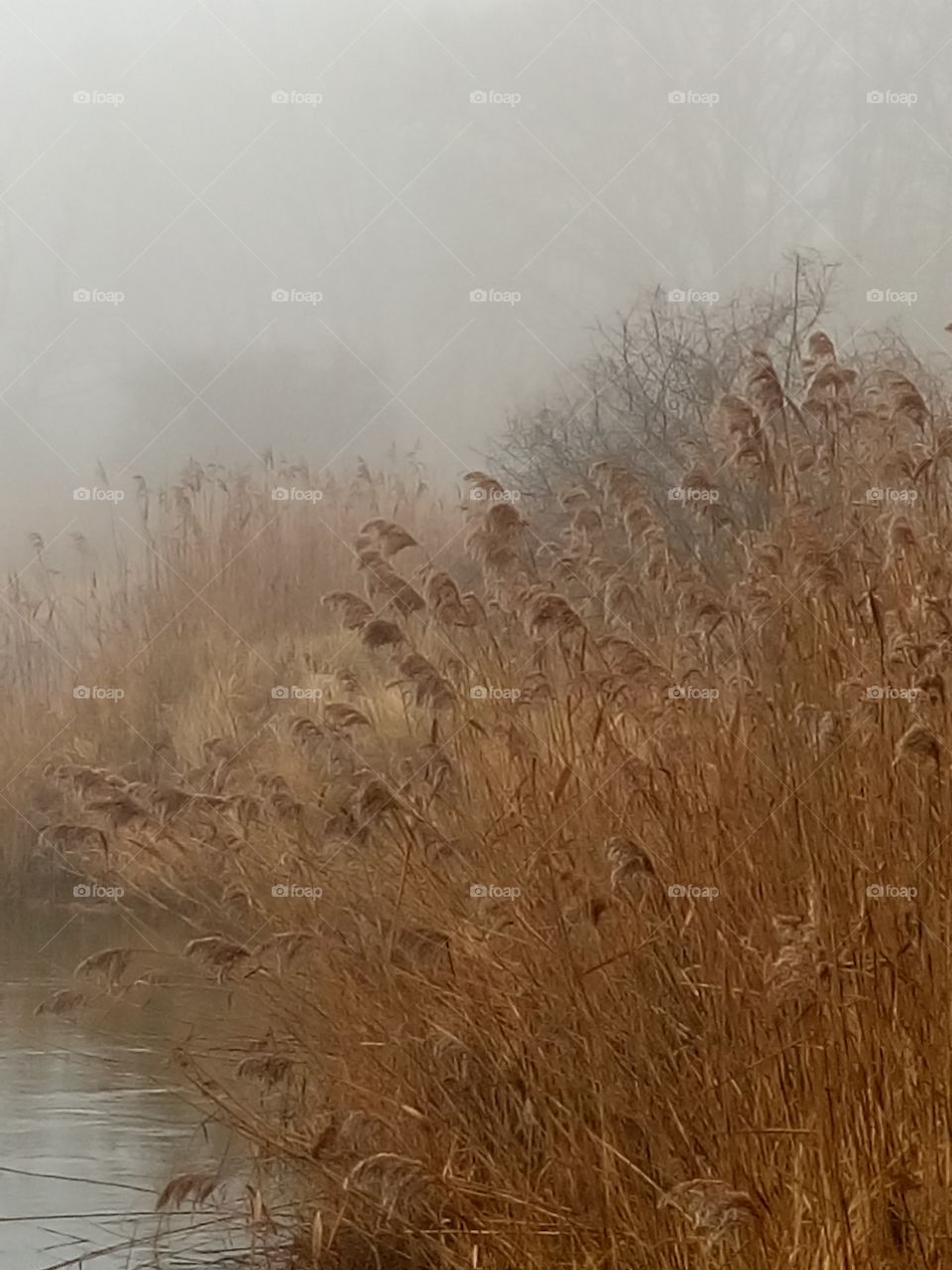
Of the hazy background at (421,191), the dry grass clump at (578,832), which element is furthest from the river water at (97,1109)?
the hazy background at (421,191)

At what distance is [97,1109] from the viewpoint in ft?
7.55

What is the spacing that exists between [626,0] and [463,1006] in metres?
1.62

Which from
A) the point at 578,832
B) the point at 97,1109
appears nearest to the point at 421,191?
the point at 578,832

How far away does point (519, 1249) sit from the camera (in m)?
2.06

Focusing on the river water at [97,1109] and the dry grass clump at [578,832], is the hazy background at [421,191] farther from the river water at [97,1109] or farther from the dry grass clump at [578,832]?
the river water at [97,1109]

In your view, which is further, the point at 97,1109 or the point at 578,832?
the point at 97,1109

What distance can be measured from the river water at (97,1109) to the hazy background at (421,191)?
0.70 m

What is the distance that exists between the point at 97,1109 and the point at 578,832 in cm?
90

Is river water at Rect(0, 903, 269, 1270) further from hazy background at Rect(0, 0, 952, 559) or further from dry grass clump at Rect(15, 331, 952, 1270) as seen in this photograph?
hazy background at Rect(0, 0, 952, 559)

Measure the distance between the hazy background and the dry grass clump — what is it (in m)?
0.17

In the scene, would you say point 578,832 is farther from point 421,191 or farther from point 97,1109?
point 421,191

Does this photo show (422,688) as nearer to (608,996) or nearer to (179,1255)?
(608,996)

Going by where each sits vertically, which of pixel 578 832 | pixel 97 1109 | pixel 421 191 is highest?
pixel 421 191

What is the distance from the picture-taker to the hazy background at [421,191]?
2.34 meters
